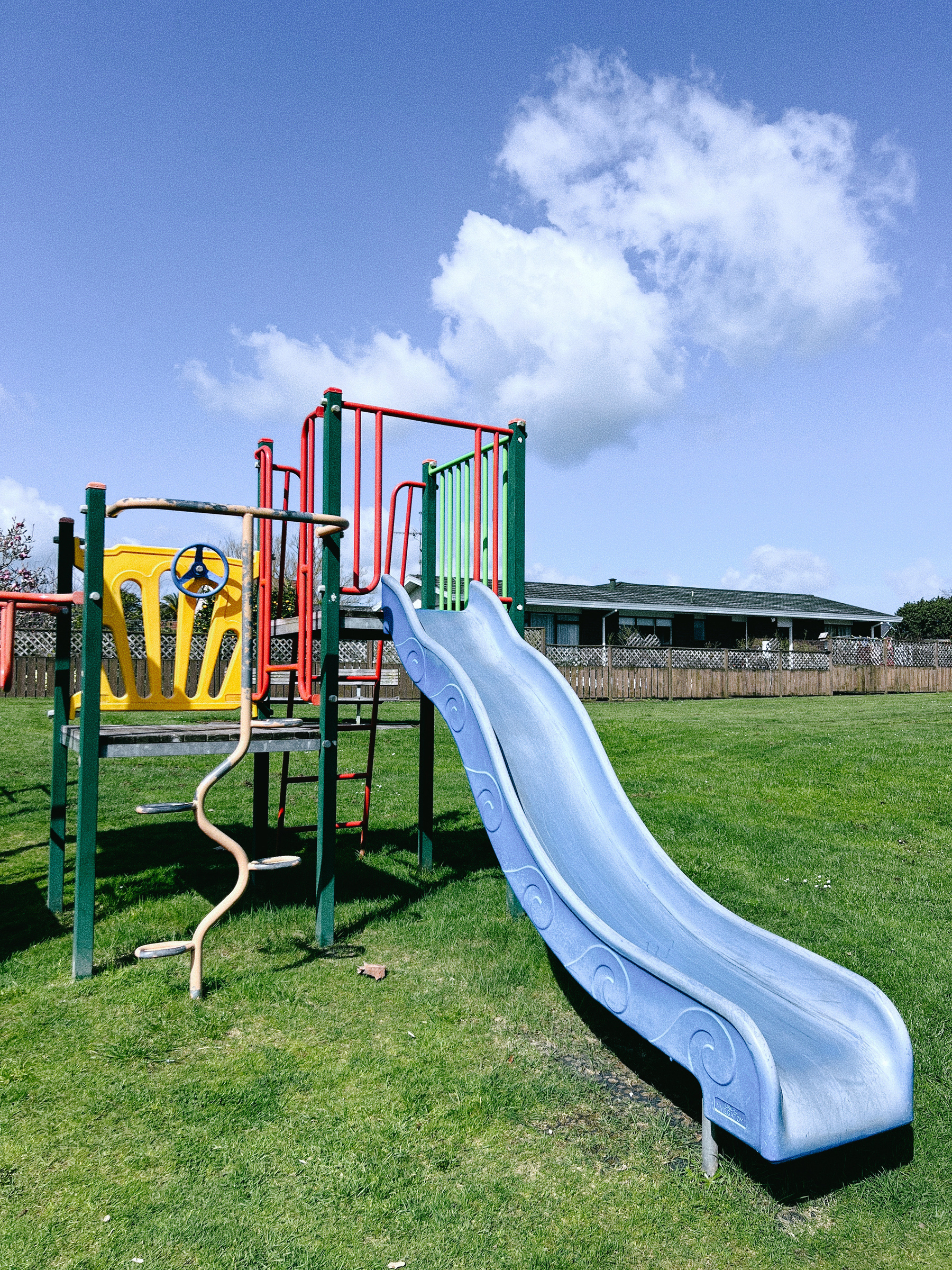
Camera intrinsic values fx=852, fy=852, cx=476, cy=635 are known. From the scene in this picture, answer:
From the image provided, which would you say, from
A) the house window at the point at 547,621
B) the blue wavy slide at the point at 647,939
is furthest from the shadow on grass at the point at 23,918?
the house window at the point at 547,621

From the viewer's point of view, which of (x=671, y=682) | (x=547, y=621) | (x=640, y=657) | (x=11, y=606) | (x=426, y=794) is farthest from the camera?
(x=547, y=621)

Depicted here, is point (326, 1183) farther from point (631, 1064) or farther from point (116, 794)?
point (116, 794)

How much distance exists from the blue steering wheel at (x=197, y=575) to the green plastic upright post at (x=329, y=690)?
3.04ft

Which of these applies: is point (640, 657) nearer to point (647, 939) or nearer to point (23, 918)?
point (23, 918)

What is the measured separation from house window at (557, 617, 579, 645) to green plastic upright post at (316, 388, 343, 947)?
32.2 meters

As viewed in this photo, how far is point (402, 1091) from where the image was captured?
345 cm

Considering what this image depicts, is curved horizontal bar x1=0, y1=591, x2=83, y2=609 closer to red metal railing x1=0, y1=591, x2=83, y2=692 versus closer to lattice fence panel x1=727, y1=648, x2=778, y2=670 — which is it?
red metal railing x1=0, y1=591, x2=83, y2=692

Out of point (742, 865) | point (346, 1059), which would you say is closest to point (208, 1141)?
point (346, 1059)

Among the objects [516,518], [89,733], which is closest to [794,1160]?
[89,733]

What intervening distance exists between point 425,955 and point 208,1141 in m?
2.09

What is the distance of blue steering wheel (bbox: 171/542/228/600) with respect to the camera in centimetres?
565

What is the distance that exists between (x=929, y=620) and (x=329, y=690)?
6366cm

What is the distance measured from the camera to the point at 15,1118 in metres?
3.20

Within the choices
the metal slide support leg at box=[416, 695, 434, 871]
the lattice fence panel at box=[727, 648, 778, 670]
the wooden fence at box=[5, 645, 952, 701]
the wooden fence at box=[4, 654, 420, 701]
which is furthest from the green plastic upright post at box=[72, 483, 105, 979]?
the lattice fence panel at box=[727, 648, 778, 670]
